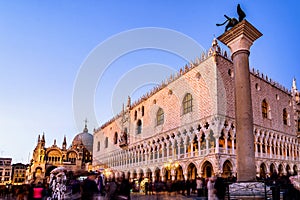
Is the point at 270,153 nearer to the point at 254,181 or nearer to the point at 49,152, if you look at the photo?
the point at 254,181

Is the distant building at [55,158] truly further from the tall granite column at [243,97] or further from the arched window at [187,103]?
the tall granite column at [243,97]

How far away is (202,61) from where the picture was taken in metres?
23.4

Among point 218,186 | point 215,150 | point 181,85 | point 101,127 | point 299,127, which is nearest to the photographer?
point 218,186

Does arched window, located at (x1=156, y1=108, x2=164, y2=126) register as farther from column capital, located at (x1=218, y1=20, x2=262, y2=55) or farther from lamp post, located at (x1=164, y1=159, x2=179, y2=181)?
column capital, located at (x1=218, y1=20, x2=262, y2=55)

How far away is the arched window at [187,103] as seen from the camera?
2428 cm

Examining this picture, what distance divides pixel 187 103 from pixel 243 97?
1641 centimetres

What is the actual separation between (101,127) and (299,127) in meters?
29.3

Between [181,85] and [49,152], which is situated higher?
[181,85]

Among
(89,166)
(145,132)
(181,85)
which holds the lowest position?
(89,166)

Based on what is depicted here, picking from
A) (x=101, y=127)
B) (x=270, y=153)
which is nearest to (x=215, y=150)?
(x=270, y=153)

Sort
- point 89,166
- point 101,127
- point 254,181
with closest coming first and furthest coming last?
point 254,181 < point 101,127 < point 89,166

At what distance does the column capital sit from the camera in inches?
341

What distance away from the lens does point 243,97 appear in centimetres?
848

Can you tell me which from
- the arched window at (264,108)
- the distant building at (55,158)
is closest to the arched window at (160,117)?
the arched window at (264,108)
